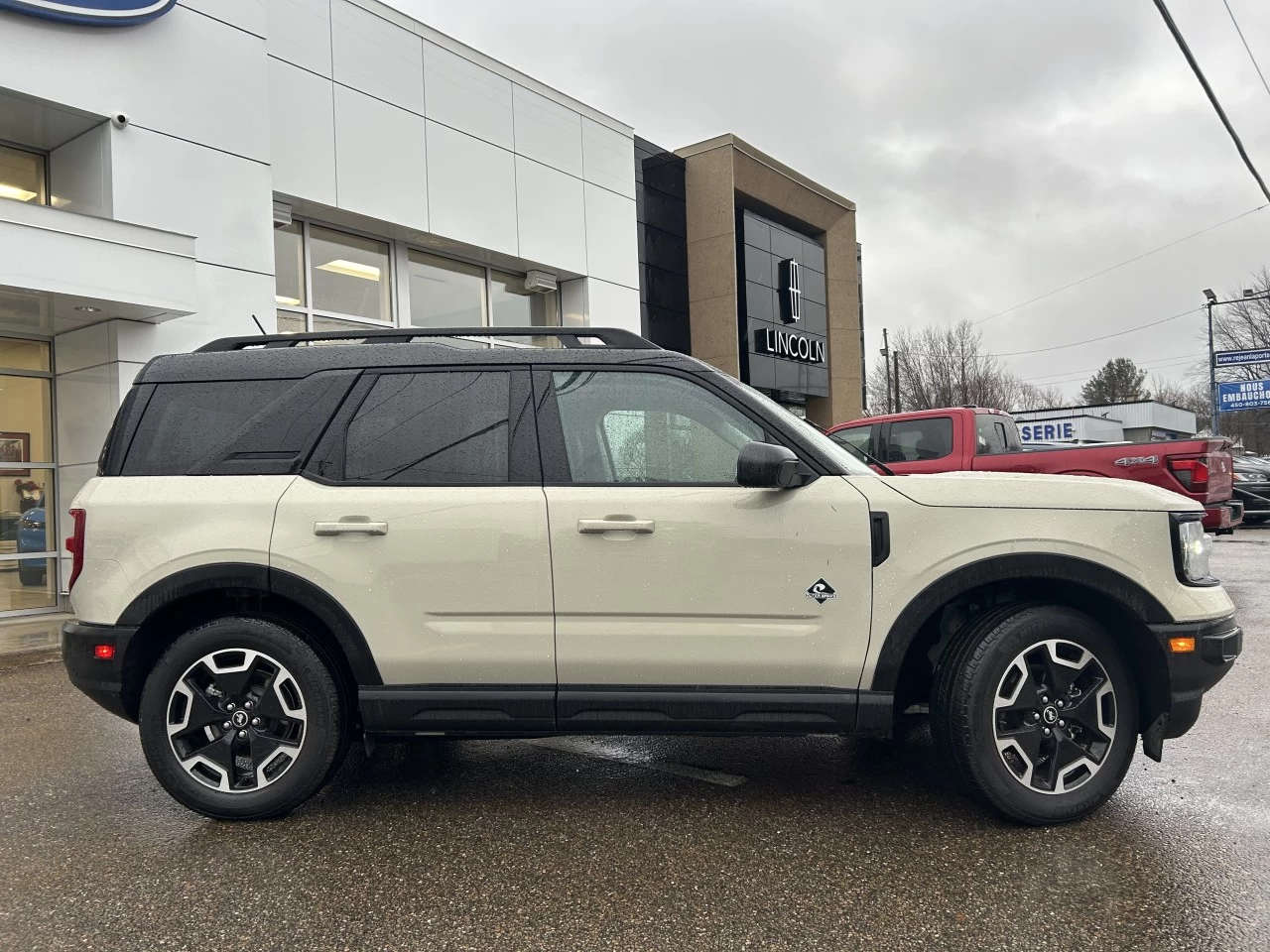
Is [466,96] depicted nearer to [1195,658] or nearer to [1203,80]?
[1203,80]

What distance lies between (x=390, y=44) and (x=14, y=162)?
5221mm

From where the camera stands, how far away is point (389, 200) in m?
12.7

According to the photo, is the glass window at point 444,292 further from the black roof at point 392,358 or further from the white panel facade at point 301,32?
the black roof at point 392,358

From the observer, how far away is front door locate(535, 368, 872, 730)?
3387 mm

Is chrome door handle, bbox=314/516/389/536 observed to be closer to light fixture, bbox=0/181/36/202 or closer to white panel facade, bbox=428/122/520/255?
light fixture, bbox=0/181/36/202

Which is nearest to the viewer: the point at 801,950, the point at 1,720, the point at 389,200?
the point at 801,950

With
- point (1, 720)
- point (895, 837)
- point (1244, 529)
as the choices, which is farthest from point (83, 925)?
point (1244, 529)

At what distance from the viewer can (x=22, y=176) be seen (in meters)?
10.1

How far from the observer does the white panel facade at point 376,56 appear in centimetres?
1224

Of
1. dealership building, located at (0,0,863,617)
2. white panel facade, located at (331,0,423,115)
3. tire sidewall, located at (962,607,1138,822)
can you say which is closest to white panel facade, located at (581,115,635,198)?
dealership building, located at (0,0,863,617)

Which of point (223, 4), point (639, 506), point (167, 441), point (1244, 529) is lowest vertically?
point (1244, 529)

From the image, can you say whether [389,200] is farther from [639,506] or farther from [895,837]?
[895,837]

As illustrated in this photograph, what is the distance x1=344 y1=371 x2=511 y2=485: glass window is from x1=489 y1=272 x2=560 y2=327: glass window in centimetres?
1146

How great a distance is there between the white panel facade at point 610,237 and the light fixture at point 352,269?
4076 mm
